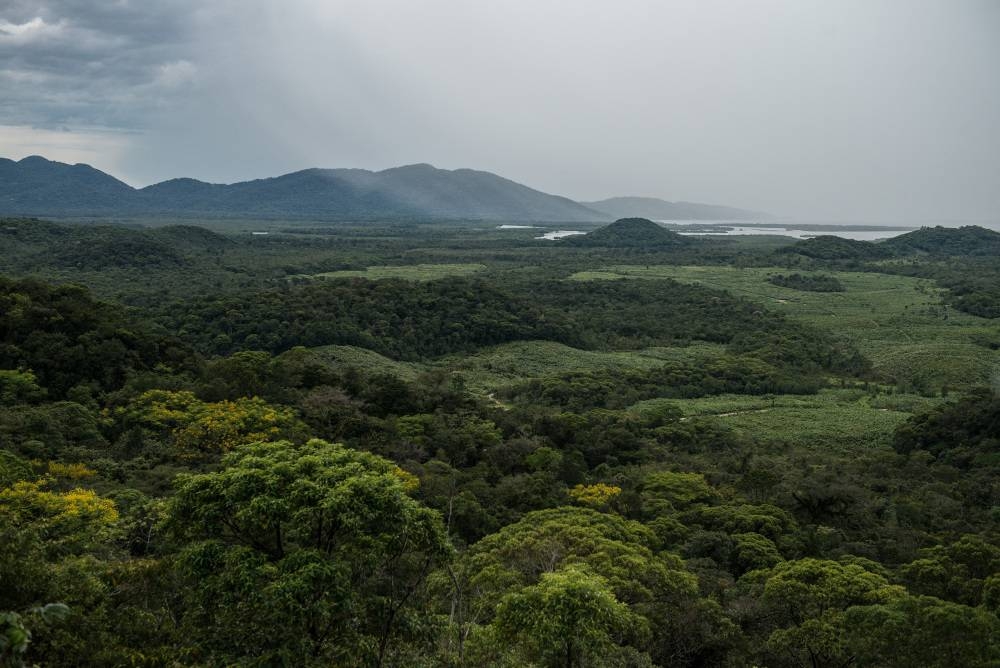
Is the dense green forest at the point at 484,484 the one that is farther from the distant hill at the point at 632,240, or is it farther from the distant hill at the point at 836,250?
the distant hill at the point at 632,240

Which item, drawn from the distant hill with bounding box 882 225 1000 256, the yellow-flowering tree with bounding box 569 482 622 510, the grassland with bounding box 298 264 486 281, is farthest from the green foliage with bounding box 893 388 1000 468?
the distant hill with bounding box 882 225 1000 256

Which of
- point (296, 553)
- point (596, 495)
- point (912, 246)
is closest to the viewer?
point (296, 553)

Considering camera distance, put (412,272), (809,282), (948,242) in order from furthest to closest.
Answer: (948,242) → (412,272) → (809,282)

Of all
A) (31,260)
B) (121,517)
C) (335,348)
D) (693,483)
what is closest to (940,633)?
(693,483)

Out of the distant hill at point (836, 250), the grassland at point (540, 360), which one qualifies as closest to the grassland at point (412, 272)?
the grassland at point (540, 360)

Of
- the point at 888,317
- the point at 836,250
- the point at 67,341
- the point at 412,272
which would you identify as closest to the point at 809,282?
the point at 888,317

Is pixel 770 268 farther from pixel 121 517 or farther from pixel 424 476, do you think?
pixel 121 517

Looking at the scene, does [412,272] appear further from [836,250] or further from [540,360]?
[836,250]
